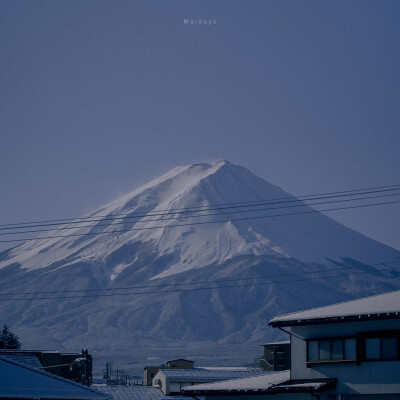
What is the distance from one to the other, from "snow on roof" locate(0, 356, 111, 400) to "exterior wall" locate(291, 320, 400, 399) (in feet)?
28.3

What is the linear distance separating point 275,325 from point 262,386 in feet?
7.91

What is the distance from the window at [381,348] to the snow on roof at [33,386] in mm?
9655

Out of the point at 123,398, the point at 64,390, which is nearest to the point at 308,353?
the point at 64,390

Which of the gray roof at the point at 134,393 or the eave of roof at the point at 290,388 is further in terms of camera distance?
the gray roof at the point at 134,393

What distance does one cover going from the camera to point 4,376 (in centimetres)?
2511

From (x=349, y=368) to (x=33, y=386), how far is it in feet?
38.7

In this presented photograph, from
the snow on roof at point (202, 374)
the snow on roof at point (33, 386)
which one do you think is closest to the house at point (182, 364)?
the snow on roof at point (202, 374)

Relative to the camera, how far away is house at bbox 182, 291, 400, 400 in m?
29.6

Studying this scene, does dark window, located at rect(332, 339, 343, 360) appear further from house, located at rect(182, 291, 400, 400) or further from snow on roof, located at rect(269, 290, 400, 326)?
snow on roof, located at rect(269, 290, 400, 326)

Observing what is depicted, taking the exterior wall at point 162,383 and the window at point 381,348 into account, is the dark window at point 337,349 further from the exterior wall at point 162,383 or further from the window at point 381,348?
the exterior wall at point 162,383

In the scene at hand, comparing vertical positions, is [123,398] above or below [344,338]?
below

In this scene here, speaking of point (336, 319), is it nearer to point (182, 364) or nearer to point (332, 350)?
point (332, 350)

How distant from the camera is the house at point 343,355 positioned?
A: 97.1ft

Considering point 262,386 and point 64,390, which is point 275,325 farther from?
point 64,390
